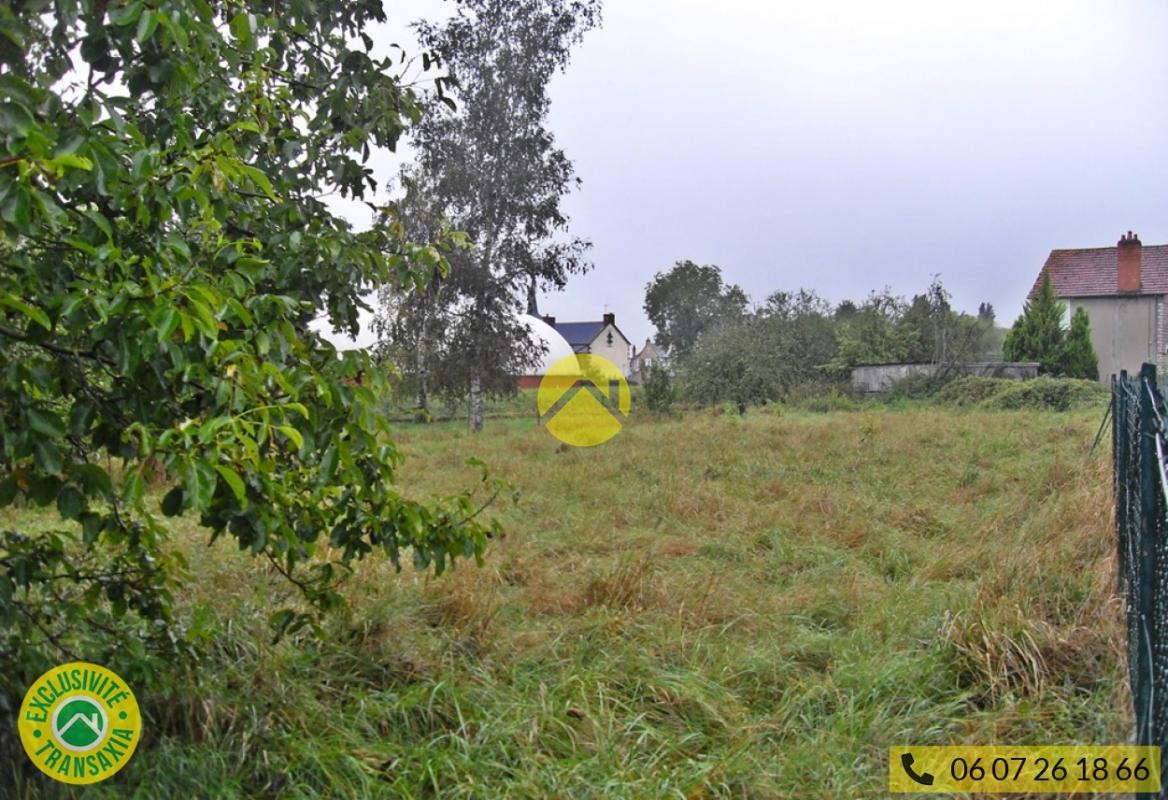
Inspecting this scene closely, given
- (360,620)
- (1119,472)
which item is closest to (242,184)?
(360,620)

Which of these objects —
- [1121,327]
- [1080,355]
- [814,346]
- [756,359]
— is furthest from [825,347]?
[1121,327]

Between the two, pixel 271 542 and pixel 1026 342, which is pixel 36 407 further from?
pixel 1026 342

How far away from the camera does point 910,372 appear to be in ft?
63.7

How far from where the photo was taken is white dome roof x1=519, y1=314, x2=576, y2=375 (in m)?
17.3

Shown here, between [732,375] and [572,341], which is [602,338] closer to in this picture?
[572,341]

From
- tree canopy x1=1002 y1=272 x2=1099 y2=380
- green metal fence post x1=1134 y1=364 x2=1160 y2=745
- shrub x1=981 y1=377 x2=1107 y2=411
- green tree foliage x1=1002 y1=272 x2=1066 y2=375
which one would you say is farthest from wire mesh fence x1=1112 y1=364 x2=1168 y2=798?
green tree foliage x1=1002 y1=272 x2=1066 y2=375

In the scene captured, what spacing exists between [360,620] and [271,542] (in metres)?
1.61

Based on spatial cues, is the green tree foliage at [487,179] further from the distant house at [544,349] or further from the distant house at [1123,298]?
the distant house at [1123,298]

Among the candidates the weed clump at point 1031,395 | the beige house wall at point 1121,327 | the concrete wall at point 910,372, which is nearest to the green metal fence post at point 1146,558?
the weed clump at point 1031,395

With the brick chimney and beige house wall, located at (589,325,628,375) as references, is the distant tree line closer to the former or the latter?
the brick chimney

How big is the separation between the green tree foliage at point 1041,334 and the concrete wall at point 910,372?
176cm

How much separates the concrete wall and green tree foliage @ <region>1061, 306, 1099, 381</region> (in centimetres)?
193

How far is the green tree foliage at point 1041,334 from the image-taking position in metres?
20.6

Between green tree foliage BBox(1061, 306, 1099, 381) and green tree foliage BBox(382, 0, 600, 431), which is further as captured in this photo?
green tree foliage BBox(1061, 306, 1099, 381)
